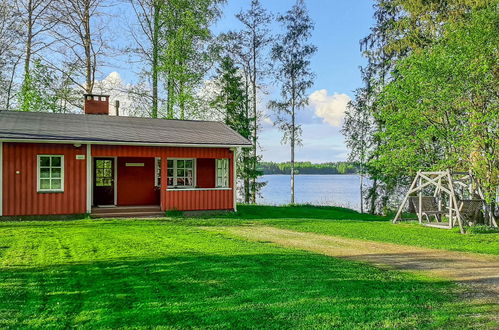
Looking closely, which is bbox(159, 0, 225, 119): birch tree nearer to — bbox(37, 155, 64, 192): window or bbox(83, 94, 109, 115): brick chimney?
bbox(83, 94, 109, 115): brick chimney

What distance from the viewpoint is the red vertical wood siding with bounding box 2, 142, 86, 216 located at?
38.4 feet

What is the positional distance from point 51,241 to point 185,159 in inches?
285

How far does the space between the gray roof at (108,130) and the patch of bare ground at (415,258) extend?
505 cm

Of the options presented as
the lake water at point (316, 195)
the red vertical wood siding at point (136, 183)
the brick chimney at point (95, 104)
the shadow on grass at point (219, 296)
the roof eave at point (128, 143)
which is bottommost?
the lake water at point (316, 195)

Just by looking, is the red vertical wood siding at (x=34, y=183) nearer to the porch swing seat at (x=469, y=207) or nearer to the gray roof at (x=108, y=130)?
the gray roof at (x=108, y=130)

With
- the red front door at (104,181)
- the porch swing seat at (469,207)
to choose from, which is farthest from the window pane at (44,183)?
the porch swing seat at (469,207)

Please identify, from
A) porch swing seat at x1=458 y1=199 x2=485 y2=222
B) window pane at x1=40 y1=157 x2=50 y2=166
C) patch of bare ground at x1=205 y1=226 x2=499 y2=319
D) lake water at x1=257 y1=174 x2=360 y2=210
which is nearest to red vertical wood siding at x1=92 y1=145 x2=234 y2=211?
window pane at x1=40 y1=157 x2=50 y2=166

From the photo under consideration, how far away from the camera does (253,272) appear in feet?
18.2

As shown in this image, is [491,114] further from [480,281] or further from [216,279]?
[216,279]

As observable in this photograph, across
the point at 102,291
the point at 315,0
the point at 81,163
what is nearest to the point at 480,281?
the point at 102,291

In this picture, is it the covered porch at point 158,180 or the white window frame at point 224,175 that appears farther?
the white window frame at point 224,175

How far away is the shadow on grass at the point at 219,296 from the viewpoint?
12.5ft

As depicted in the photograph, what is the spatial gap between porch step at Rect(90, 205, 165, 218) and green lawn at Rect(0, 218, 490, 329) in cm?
516

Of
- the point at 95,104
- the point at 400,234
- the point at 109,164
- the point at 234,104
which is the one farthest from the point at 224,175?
the point at 234,104
